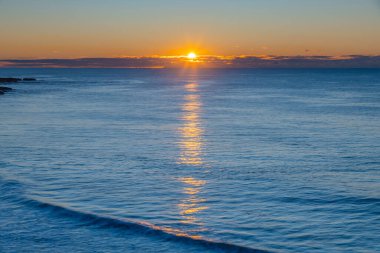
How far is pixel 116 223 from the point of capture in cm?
2377

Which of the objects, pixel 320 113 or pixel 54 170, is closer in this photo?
pixel 54 170

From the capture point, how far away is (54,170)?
34000mm

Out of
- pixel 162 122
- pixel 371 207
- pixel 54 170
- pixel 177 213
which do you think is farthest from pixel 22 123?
pixel 371 207

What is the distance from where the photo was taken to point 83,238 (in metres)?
22.1

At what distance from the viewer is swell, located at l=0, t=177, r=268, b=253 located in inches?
831

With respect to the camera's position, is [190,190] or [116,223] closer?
[116,223]

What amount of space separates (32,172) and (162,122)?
103 feet

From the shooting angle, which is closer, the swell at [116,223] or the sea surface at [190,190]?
the swell at [116,223]

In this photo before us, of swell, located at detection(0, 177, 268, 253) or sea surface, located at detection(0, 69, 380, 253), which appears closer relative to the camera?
swell, located at detection(0, 177, 268, 253)

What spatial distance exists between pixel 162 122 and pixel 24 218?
3982cm

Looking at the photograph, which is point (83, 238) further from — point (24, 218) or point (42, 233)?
point (24, 218)

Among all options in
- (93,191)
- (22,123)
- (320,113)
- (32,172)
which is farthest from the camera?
(320,113)

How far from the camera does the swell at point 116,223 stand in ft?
69.3

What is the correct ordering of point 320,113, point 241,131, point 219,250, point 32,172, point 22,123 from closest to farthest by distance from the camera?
point 219,250
point 32,172
point 241,131
point 22,123
point 320,113
